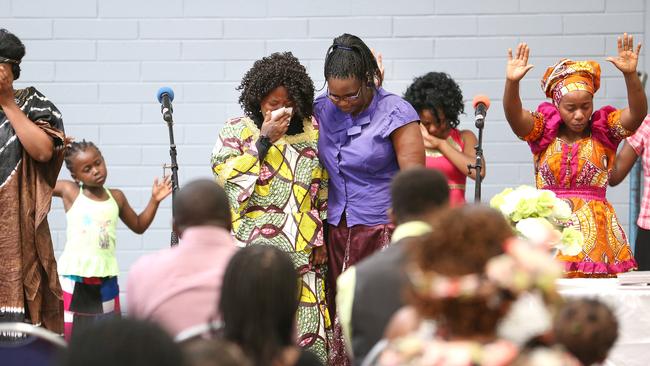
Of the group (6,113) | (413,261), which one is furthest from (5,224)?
(413,261)

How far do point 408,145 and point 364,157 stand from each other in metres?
0.20

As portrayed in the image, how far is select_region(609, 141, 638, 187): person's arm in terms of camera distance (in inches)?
215

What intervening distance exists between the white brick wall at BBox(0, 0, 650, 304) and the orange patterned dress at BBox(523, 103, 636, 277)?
251 cm

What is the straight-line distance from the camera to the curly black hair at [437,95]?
22.2 ft

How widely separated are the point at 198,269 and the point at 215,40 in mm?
4511

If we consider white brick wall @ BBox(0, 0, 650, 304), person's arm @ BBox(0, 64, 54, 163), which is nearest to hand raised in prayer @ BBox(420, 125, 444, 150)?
white brick wall @ BBox(0, 0, 650, 304)

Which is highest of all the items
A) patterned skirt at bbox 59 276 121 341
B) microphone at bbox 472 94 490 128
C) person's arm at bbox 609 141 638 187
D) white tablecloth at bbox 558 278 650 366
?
microphone at bbox 472 94 490 128

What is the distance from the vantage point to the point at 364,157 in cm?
493

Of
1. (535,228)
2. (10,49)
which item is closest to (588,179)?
(535,228)

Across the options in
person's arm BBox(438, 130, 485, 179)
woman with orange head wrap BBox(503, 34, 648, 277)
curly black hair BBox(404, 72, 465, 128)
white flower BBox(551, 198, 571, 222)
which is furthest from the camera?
curly black hair BBox(404, 72, 465, 128)

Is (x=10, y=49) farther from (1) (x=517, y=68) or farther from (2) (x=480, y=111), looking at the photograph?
(2) (x=480, y=111)

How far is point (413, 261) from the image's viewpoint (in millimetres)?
2387

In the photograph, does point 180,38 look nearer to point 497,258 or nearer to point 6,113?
point 6,113

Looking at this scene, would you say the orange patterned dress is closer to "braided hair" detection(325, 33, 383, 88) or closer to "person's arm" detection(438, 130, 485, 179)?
"braided hair" detection(325, 33, 383, 88)
